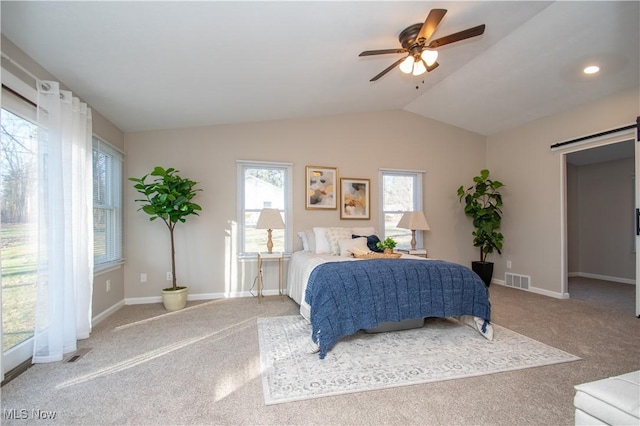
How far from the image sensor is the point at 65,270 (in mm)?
2465

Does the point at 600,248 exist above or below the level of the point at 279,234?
below

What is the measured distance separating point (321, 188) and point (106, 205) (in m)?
2.89

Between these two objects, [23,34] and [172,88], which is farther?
[172,88]

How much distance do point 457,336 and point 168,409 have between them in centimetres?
248

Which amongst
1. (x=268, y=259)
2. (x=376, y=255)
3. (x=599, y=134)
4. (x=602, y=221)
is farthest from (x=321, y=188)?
(x=602, y=221)

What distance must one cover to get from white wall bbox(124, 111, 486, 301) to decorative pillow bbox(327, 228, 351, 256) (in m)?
0.55

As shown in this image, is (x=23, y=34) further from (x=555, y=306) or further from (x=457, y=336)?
(x=555, y=306)

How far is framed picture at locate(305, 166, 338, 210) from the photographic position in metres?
4.75

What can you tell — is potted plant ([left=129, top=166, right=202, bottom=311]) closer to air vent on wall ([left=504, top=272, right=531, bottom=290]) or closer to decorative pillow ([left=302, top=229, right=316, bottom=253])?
decorative pillow ([left=302, top=229, right=316, bottom=253])

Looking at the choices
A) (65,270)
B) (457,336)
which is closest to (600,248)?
(457,336)

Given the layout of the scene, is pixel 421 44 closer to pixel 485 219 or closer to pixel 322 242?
pixel 322 242

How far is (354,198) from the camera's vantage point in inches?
196

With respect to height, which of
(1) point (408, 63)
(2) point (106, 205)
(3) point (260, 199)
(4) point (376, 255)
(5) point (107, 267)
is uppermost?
(1) point (408, 63)

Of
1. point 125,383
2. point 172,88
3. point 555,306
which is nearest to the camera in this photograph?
point 125,383
